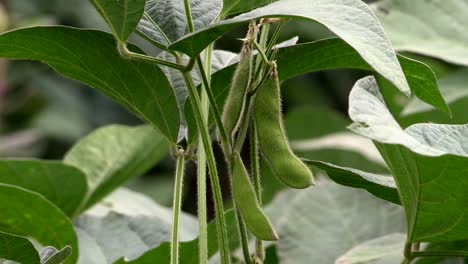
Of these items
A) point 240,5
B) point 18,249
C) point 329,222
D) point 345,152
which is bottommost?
point 345,152

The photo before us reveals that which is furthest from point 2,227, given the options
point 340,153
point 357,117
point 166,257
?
point 340,153

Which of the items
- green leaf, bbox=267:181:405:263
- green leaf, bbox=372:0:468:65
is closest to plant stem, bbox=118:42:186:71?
green leaf, bbox=267:181:405:263

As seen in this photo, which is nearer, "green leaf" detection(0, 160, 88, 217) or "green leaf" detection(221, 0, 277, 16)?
"green leaf" detection(221, 0, 277, 16)

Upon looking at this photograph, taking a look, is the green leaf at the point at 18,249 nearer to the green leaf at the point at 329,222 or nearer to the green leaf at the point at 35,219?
the green leaf at the point at 35,219

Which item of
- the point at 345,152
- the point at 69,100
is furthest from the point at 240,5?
the point at 69,100

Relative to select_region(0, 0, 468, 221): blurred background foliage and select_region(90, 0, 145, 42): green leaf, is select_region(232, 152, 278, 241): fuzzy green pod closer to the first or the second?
select_region(90, 0, 145, 42): green leaf

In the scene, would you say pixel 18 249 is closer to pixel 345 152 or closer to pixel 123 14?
pixel 123 14

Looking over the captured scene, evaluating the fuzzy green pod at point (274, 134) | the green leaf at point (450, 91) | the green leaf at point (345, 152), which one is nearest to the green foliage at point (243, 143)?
the fuzzy green pod at point (274, 134)
